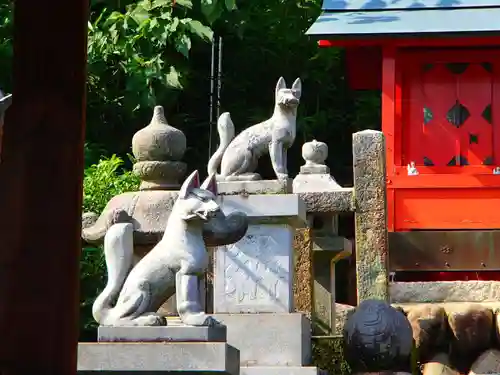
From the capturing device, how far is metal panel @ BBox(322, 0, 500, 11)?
11555 mm

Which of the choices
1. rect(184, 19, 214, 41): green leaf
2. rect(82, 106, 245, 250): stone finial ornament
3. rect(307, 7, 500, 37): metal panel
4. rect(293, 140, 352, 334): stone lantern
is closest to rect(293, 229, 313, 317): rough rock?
rect(293, 140, 352, 334): stone lantern

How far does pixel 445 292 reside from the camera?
340 inches

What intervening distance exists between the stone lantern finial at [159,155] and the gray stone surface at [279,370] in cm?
133

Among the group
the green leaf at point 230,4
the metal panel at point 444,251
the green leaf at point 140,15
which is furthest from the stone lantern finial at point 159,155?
the green leaf at point 140,15

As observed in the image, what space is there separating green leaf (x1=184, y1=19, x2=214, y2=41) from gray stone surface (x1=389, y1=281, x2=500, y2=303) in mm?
5246

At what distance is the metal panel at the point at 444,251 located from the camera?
30.1ft

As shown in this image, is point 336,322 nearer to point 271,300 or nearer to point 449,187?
point 271,300

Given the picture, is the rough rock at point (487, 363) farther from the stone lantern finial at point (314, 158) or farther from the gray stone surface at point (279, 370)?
the stone lantern finial at point (314, 158)

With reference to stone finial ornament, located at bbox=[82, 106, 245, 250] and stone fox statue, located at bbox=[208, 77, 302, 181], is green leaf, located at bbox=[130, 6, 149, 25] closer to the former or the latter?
stone fox statue, located at bbox=[208, 77, 302, 181]

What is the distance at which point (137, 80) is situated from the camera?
533 inches

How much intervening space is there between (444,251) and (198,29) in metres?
4.88

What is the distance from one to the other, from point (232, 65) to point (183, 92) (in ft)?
3.06

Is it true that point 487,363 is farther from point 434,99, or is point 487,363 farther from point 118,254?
point 434,99

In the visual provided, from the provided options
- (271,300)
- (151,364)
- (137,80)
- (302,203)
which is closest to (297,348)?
(271,300)
